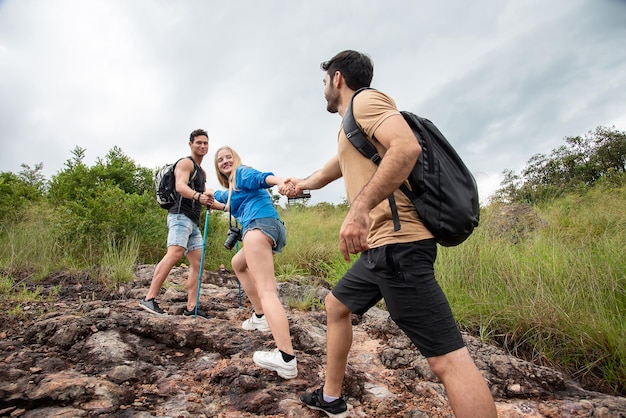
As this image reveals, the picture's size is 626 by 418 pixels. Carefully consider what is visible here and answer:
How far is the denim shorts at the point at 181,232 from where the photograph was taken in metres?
4.56

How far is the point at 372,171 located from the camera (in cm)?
204

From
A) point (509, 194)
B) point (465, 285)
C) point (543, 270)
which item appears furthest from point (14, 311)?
point (509, 194)

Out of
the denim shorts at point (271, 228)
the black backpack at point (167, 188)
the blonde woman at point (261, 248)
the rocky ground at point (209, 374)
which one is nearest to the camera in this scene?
the rocky ground at point (209, 374)

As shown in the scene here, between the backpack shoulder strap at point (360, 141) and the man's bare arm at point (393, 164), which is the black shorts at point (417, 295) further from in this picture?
the backpack shoulder strap at point (360, 141)

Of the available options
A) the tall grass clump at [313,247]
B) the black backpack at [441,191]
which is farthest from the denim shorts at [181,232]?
the black backpack at [441,191]

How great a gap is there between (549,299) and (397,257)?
2805 millimetres

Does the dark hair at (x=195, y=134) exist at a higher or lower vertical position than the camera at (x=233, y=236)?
higher

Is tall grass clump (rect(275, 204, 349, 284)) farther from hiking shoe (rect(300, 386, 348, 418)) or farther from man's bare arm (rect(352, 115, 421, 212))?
man's bare arm (rect(352, 115, 421, 212))

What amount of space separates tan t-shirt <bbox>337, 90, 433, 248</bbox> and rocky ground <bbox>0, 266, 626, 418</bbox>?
52.4 inches

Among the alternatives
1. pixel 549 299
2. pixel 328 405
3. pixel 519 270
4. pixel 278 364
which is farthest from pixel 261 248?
pixel 519 270

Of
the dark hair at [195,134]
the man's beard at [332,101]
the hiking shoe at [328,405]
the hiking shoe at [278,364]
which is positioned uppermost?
the dark hair at [195,134]

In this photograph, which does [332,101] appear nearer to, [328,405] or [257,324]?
[328,405]

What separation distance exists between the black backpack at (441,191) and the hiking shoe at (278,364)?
1.58 metres

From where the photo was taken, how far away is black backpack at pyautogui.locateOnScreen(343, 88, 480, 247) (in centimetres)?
182
